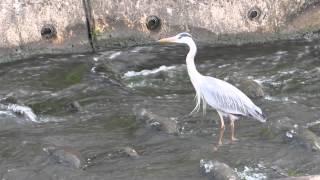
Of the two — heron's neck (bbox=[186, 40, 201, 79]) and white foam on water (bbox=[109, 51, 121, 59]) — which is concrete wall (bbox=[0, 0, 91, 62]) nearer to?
white foam on water (bbox=[109, 51, 121, 59])

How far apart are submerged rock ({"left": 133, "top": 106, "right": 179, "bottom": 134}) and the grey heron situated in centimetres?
50

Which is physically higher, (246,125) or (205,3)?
(205,3)

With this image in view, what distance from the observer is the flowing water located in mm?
7312

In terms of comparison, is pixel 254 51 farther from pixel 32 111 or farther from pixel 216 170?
pixel 216 170

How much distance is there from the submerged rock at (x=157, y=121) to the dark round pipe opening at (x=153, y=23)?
303cm

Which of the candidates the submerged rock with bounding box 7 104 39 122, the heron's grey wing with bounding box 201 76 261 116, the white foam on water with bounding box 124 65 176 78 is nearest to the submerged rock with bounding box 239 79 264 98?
the heron's grey wing with bounding box 201 76 261 116

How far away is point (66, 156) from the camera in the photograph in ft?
24.2

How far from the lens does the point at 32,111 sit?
9102 millimetres

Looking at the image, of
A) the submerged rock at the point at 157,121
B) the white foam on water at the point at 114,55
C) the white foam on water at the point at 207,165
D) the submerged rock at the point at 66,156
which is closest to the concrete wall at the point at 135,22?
the white foam on water at the point at 114,55

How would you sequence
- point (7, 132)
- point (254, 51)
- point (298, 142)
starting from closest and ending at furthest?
point (298, 142)
point (7, 132)
point (254, 51)

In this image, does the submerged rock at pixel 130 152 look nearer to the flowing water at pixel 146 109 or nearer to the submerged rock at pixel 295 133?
the flowing water at pixel 146 109

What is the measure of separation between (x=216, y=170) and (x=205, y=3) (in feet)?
17.1

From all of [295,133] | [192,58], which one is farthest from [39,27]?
[295,133]

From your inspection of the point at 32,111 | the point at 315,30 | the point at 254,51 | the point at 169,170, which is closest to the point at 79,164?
the point at 169,170
